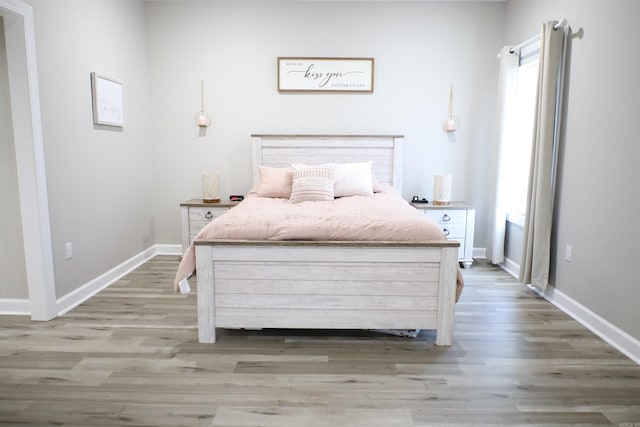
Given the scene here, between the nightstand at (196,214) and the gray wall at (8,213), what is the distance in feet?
4.87

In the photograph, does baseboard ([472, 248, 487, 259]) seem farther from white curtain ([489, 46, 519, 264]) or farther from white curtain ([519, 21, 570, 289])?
white curtain ([519, 21, 570, 289])

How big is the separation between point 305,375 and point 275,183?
2.05m

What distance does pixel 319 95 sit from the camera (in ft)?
14.7

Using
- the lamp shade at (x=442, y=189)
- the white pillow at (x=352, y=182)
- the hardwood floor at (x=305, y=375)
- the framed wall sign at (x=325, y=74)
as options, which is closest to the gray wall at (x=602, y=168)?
the hardwood floor at (x=305, y=375)

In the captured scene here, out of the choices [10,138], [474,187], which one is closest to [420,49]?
[474,187]

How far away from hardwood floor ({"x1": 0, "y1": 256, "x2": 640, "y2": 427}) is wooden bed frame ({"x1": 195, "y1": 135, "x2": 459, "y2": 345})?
16cm

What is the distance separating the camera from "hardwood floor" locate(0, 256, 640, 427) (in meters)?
1.89

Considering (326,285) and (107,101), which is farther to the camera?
(107,101)

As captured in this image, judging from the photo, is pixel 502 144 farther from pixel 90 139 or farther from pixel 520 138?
pixel 90 139

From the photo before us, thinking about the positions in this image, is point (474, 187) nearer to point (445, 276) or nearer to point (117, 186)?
point (445, 276)

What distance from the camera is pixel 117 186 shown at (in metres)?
3.83

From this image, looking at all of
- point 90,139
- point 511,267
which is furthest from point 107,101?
point 511,267

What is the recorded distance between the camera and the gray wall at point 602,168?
2.51 meters

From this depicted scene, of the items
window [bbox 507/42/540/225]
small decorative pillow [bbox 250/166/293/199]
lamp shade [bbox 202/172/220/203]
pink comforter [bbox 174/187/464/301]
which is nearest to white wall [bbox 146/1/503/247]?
lamp shade [bbox 202/172/220/203]
